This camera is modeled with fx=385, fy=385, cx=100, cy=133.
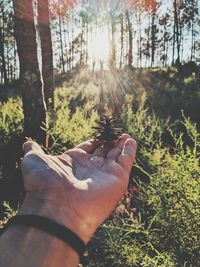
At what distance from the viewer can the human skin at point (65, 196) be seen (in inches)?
60.0

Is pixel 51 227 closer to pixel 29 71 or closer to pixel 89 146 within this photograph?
pixel 89 146

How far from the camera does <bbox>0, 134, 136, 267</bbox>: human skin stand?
1.52m

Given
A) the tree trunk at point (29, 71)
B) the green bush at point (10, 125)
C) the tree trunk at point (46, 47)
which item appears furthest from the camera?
the tree trunk at point (46, 47)

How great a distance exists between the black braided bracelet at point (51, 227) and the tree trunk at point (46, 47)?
814 cm

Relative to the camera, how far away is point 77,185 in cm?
200

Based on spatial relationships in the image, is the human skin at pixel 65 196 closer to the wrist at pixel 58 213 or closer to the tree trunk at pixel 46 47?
the wrist at pixel 58 213

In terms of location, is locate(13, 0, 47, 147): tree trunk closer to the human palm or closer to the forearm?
the human palm

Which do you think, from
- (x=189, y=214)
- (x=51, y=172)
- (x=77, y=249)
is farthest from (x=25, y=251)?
(x=189, y=214)

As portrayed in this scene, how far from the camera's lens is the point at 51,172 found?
2025 mm

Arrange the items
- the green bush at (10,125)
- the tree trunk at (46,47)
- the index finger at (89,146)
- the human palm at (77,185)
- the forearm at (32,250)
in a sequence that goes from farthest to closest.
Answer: the tree trunk at (46,47), the green bush at (10,125), the index finger at (89,146), the human palm at (77,185), the forearm at (32,250)

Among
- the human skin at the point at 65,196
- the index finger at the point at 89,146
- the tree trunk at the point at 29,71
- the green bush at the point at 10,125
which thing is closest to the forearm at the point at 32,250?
the human skin at the point at 65,196

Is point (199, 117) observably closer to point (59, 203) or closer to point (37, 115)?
point (37, 115)

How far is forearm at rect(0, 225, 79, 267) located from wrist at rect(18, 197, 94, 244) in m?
0.11

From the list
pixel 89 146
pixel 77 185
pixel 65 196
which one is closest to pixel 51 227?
pixel 65 196
